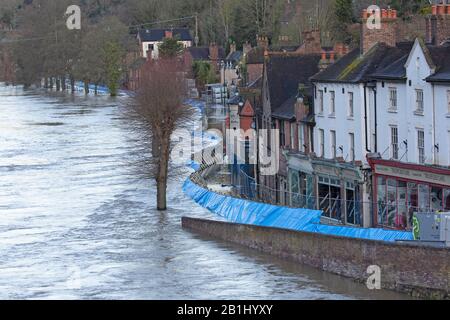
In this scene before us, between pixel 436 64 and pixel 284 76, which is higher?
pixel 436 64

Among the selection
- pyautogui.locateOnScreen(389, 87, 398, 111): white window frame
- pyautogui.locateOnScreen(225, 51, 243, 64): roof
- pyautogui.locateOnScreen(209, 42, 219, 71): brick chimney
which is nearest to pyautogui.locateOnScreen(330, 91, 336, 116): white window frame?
pyautogui.locateOnScreen(389, 87, 398, 111): white window frame

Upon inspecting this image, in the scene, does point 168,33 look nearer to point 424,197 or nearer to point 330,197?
Answer: point 330,197

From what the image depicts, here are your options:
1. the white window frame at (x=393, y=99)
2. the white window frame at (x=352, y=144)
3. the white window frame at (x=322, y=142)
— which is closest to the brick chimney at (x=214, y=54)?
the white window frame at (x=322, y=142)

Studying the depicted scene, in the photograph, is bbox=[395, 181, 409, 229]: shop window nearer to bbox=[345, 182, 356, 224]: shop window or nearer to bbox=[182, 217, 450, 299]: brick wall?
bbox=[345, 182, 356, 224]: shop window

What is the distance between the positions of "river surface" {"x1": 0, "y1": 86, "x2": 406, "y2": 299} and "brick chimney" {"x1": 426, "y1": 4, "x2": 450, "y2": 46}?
1108cm

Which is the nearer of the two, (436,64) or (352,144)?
(436,64)

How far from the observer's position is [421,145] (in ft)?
143

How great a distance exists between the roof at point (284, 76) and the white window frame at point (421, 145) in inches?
568

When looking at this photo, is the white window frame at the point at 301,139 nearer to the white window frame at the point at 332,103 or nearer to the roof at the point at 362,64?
the roof at the point at 362,64

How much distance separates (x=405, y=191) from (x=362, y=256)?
24.5 ft

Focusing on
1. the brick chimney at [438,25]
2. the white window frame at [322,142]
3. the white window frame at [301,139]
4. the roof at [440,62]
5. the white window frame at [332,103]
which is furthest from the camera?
the white window frame at [301,139]

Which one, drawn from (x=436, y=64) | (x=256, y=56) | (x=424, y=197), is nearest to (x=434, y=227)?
(x=424, y=197)

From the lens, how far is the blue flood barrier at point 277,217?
40438mm

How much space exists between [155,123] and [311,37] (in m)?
10.9
